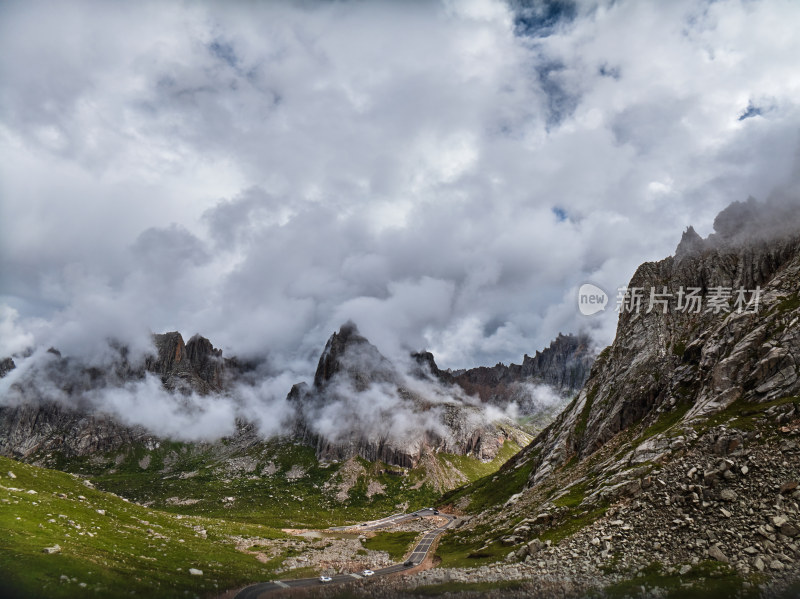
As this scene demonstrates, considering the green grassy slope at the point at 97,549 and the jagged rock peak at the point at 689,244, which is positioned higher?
the jagged rock peak at the point at 689,244

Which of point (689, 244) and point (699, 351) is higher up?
point (689, 244)

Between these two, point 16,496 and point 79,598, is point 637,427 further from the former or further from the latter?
point 16,496

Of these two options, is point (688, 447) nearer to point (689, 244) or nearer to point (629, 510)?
point (629, 510)

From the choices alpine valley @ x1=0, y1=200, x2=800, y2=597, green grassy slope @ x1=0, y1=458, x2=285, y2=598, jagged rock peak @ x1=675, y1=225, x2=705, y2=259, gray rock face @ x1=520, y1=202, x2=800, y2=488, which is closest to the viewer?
alpine valley @ x1=0, y1=200, x2=800, y2=597

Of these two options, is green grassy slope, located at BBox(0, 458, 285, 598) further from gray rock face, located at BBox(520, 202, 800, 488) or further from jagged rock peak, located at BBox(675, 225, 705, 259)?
jagged rock peak, located at BBox(675, 225, 705, 259)

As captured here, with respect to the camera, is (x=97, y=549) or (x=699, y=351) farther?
(x=699, y=351)

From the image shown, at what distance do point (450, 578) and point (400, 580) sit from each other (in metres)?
13.2

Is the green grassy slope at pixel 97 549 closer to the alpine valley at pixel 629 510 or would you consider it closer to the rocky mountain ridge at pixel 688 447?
the alpine valley at pixel 629 510

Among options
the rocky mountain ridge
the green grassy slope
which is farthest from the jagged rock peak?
the green grassy slope

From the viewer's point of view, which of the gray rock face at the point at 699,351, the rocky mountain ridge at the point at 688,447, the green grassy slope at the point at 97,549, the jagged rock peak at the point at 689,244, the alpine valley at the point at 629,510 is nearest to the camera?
the alpine valley at the point at 629,510

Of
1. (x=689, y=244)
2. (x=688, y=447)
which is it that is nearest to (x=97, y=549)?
(x=688, y=447)

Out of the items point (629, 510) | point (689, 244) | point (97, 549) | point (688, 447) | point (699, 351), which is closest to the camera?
point (629, 510)

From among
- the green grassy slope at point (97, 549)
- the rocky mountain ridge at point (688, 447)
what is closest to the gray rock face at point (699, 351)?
the rocky mountain ridge at point (688, 447)

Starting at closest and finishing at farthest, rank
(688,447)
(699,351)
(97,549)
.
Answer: (97,549) < (688,447) < (699,351)
